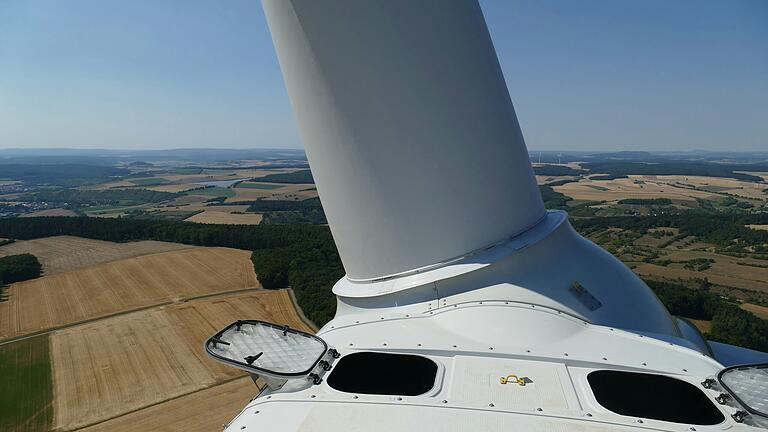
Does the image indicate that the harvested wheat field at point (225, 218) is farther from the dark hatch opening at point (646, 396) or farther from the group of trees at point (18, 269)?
the dark hatch opening at point (646, 396)

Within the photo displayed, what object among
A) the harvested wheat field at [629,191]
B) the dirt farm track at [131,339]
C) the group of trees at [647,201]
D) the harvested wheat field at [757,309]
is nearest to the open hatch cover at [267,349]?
the dirt farm track at [131,339]

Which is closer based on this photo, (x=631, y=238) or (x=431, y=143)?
(x=431, y=143)

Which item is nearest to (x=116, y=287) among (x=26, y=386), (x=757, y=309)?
(x=26, y=386)

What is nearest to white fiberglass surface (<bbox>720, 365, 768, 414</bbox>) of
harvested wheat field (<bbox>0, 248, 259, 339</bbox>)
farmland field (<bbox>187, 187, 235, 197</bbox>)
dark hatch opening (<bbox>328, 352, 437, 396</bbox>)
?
dark hatch opening (<bbox>328, 352, 437, 396</bbox>)

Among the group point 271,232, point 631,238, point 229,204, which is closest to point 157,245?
point 271,232

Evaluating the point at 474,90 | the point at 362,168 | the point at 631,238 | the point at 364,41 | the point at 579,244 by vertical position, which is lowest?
the point at 631,238

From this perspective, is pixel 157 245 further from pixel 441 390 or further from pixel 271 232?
pixel 441 390
